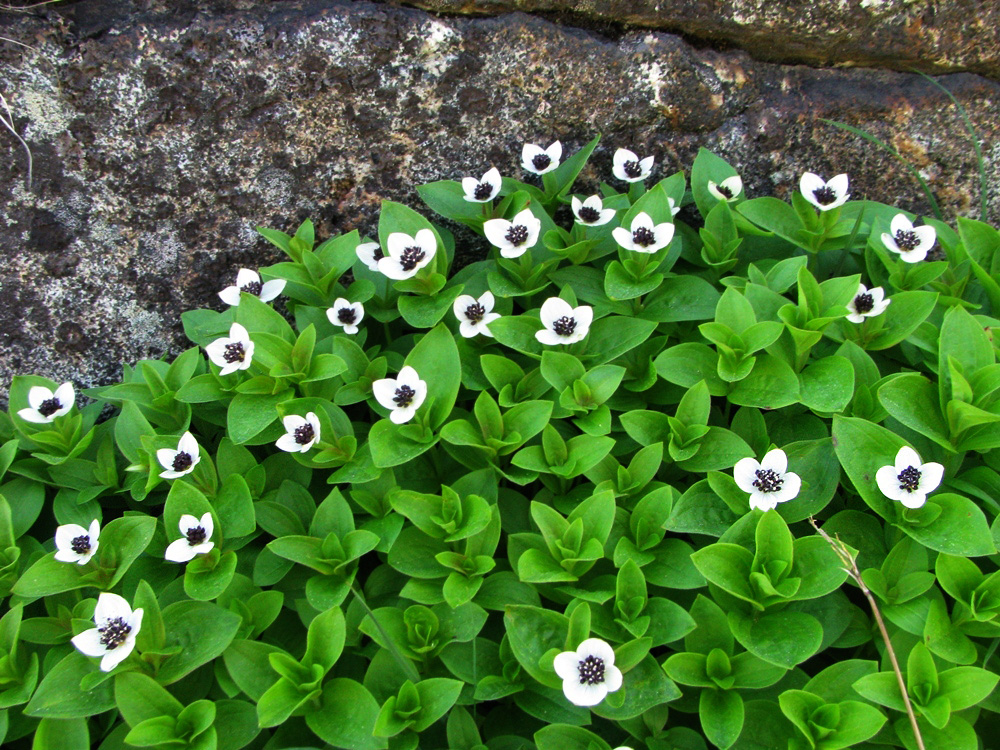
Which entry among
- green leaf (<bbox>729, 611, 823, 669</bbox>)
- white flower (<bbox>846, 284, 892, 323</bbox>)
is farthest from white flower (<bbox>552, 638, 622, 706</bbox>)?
white flower (<bbox>846, 284, 892, 323</bbox>)

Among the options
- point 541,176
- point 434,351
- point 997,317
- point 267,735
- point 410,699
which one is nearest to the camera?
point 410,699

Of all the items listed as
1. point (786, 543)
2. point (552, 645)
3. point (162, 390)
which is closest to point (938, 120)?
point (786, 543)

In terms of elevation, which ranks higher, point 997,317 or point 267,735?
point 997,317

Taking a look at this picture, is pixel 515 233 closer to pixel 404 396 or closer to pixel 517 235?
pixel 517 235

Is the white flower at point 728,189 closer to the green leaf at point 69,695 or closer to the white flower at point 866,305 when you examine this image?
the white flower at point 866,305

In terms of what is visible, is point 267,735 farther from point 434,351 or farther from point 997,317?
point 997,317

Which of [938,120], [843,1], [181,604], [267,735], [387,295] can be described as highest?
[843,1]

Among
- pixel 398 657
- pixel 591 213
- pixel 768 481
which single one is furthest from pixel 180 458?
pixel 768 481
